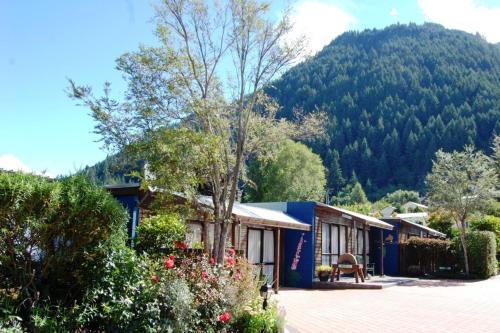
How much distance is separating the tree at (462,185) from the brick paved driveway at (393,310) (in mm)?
6137

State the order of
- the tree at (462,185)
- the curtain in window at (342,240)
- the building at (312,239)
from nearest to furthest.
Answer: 1. the building at (312,239)
2. the curtain in window at (342,240)
3. the tree at (462,185)

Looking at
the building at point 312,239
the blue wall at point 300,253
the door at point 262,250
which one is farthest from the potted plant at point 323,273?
the door at point 262,250

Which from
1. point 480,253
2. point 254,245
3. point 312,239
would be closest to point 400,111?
point 480,253

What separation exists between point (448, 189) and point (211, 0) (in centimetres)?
1655

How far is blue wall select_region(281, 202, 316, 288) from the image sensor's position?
57.1 ft

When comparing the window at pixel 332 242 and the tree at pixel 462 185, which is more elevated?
the tree at pixel 462 185

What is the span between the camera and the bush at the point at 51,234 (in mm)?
4949

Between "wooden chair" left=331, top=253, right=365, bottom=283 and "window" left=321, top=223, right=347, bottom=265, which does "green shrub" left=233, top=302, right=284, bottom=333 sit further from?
"window" left=321, top=223, right=347, bottom=265

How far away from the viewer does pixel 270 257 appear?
55.2 feet

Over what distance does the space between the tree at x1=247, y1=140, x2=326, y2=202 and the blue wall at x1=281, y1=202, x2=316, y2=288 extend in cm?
2622

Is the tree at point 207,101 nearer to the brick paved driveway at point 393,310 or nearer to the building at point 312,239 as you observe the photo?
the brick paved driveway at point 393,310

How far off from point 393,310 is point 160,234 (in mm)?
5601

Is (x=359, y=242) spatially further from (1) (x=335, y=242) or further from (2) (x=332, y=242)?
(2) (x=332, y=242)

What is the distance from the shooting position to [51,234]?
17.4ft
